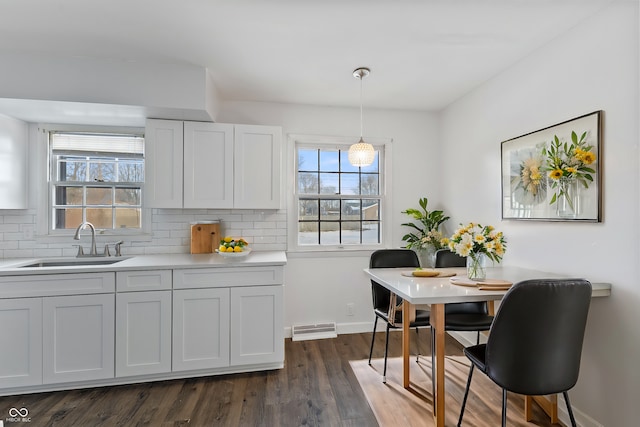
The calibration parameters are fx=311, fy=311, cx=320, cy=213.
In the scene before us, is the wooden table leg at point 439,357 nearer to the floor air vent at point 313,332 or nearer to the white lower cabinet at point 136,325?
the white lower cabinet at point 136,325

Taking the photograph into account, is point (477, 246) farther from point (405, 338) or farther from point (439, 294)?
Answer: point (405, 338)

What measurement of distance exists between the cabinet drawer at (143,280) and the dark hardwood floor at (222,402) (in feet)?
2.44

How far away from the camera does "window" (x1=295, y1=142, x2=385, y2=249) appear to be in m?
3.47

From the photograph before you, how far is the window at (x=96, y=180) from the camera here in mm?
2887

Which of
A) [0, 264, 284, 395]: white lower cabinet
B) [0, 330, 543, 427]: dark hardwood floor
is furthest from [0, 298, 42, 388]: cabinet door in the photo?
[0, 330, 543, 427]: dark hardwood floor

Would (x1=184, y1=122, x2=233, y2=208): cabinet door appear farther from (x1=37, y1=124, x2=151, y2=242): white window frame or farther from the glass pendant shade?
the glass pendant shade

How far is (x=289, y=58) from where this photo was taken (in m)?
2.39

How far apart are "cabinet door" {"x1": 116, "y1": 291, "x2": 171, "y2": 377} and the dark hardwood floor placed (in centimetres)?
16

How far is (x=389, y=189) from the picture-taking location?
141 inches

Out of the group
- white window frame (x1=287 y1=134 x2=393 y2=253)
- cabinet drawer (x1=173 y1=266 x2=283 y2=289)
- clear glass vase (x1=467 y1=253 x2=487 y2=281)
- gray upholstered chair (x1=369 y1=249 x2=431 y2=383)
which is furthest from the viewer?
white window frame (x1=287 y1=134 x2=393 y2=253)

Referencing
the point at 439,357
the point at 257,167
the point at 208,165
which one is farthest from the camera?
the point at 257,167

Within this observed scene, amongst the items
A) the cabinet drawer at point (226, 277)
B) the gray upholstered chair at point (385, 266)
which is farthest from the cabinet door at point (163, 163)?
the gray upholstered chair at point (385, 266)

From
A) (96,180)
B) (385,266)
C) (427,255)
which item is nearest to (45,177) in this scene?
(96,180)

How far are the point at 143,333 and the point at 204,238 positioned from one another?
3.15 feet
